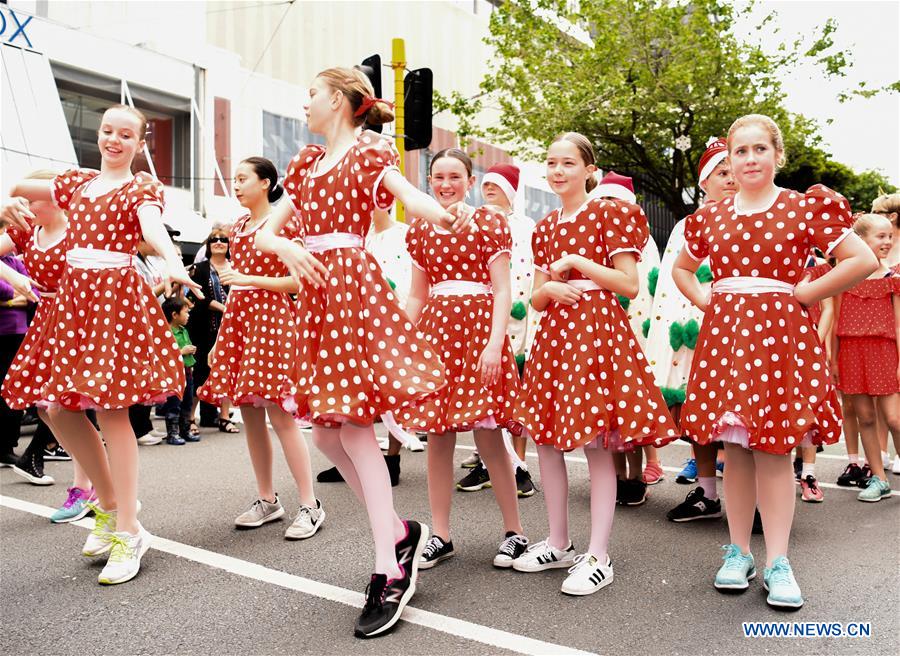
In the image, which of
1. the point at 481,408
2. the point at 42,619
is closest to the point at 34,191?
the point at 42,619

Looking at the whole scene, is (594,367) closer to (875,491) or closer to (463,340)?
(463,340)

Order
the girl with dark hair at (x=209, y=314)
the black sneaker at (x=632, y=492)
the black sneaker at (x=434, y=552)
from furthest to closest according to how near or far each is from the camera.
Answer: the girl with dark hair at (x=209, y=314) < the black sneaker at (x=632, y=492) < the black sneaker at (x=434, y=552)

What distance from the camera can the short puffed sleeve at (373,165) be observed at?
327cm

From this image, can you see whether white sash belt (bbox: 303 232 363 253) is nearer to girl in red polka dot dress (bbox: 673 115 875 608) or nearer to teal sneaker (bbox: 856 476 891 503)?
girl in red polka dot dress (bbox: 673 115 875 608)

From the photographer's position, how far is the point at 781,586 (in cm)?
335

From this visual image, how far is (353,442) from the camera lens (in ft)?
10.7

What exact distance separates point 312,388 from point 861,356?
4.31m

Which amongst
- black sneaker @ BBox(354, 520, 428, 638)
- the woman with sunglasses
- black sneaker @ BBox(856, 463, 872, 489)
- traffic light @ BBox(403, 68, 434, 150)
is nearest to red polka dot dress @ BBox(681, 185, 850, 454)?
black sneaker @ BBox(354, 520, 428, 638)

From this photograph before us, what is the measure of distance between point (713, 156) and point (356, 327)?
2.56 m

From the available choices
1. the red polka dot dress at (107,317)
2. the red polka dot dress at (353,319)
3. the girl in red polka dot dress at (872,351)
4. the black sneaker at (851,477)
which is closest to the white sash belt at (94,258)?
the red polka dot dress at (107,317)

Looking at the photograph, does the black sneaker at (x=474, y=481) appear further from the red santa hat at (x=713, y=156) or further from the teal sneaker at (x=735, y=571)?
the red santa hat at (x=713, y=156)

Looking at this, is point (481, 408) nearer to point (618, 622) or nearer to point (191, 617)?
point (618, 622)

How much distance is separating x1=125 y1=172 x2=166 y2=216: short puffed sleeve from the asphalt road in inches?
67.6

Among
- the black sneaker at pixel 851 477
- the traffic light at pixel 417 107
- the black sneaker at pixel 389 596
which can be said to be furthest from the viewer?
the traffic light at pixel 417 107
